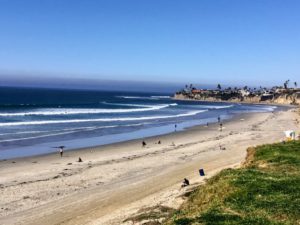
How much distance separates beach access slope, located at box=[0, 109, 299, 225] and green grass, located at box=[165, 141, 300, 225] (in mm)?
2770

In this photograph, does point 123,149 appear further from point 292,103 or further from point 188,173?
point 292,103

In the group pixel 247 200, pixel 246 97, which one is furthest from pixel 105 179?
pixel 246 97

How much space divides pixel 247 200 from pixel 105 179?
43.9ft

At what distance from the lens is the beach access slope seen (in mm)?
18125

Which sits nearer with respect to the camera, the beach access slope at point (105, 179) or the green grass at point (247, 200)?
the green grass at point (247, 200)

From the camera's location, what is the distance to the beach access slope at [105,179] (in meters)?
18.1

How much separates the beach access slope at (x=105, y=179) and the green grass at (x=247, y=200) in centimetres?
277

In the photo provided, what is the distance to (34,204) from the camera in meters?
19.7

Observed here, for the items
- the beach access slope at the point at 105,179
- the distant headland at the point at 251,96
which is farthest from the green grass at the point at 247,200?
the distant headland at the point at 251,96

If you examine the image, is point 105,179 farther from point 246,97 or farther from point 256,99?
point 246,97

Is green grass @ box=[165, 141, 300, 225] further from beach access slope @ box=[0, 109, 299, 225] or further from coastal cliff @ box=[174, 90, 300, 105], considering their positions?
coastal cliff @ box=[174, 90, 300, 105]

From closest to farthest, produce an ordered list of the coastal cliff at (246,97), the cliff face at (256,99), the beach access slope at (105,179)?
the beach access slope at (105,179) → the cliff face at (256,99) → the coastal cliff at (246,97)

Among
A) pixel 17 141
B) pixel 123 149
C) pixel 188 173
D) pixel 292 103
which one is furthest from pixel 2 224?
pixel 292 103

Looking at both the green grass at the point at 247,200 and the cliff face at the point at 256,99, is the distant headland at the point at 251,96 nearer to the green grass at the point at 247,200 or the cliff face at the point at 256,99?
the cliff face at the point at 256,99
